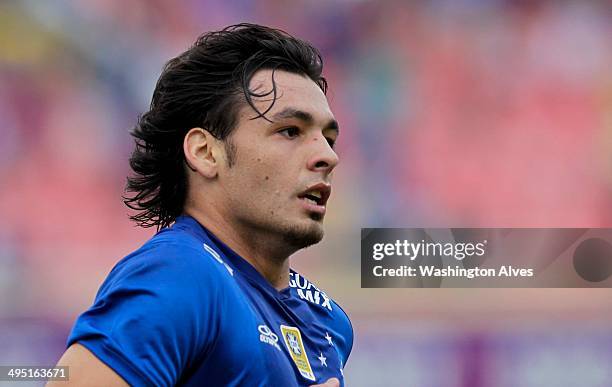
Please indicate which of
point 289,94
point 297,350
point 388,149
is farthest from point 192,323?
point 388,149

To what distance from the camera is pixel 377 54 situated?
3.67 meters

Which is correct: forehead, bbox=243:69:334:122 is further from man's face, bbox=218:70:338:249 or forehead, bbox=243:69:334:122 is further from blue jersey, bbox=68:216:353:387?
blue jersey, bbox=68:216:353:387

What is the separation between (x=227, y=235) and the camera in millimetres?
1847

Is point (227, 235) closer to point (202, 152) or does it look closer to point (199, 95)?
point (202, 152)

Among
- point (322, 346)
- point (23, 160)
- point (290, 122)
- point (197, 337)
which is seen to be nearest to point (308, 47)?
point (290, 122)

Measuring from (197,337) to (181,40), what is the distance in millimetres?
2368

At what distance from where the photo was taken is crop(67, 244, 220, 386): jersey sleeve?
54.9 inches

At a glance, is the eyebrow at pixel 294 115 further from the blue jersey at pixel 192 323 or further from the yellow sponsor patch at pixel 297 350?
the yellow sponsor patch at pixel 297 350

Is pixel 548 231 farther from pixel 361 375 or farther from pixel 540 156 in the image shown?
pixel 361 375

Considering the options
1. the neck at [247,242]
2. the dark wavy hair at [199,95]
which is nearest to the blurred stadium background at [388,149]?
the dark wavy hair at [199,95]

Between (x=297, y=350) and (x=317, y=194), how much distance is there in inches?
11.6

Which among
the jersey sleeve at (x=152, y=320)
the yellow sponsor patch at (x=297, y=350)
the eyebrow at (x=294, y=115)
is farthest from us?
the eyebrow at (x=294, y=115)

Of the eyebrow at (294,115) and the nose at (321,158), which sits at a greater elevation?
the eyebrow at (294,115)

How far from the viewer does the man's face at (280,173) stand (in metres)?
1.80
